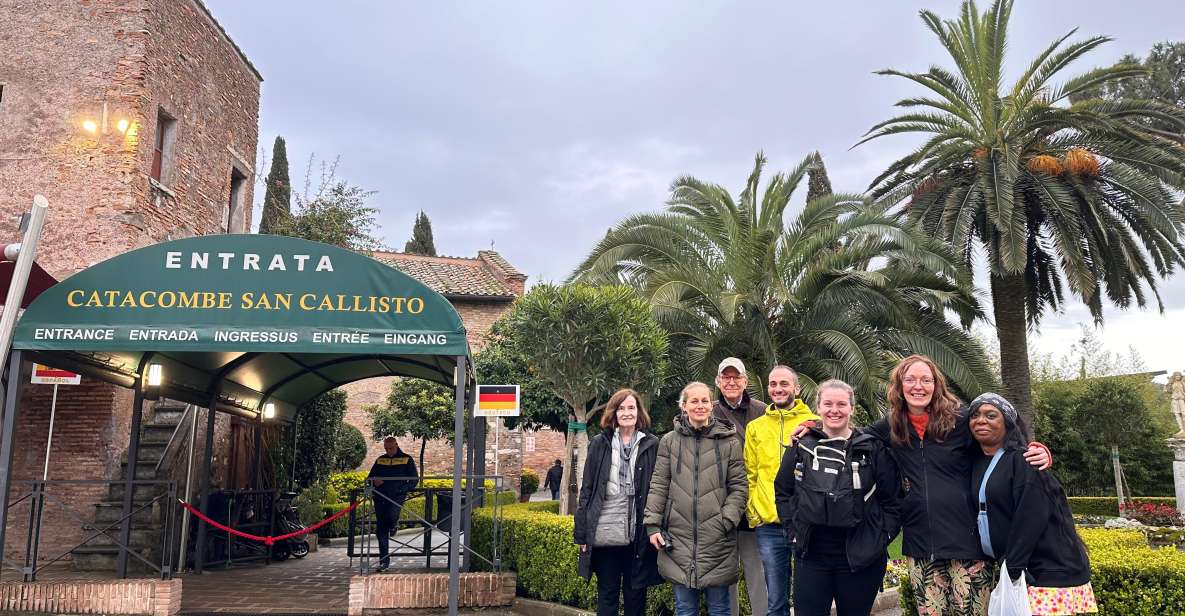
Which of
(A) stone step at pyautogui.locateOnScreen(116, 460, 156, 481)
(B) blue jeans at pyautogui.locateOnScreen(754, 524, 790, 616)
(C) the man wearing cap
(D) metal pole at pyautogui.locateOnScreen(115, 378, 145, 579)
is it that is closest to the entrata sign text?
(D) metal pole at pyautogui.locateOnScreen(115, 378, 145, 579)

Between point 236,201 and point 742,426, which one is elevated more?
point 236,201

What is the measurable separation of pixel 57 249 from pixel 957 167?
53.6 ft

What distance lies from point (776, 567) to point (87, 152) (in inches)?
483

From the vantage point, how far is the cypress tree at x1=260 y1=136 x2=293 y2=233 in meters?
27.5

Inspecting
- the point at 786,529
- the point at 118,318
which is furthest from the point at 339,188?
the point at 786,529

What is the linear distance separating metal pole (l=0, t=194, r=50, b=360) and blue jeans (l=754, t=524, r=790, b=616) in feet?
17.3

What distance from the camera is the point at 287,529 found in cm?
1395

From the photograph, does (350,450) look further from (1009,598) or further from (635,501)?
(1009,598)

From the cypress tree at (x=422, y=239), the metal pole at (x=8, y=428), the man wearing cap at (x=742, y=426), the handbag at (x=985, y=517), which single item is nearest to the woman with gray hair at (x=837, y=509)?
the handbag at (x=985, y=517)

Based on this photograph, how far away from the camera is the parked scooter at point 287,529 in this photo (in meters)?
13.6

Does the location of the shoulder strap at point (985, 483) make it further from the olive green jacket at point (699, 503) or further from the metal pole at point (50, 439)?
the metal pole at point (50, 439)

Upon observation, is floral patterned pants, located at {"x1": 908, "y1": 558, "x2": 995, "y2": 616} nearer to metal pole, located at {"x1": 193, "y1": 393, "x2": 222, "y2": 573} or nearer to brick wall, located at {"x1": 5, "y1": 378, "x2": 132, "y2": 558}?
metal pole, located at {"x1": 193, "y1": 393, "x2": 222, "y2": 573}

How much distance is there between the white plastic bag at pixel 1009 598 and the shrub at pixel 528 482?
2751 centimetres

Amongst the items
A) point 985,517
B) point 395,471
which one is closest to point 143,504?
point 395,471
